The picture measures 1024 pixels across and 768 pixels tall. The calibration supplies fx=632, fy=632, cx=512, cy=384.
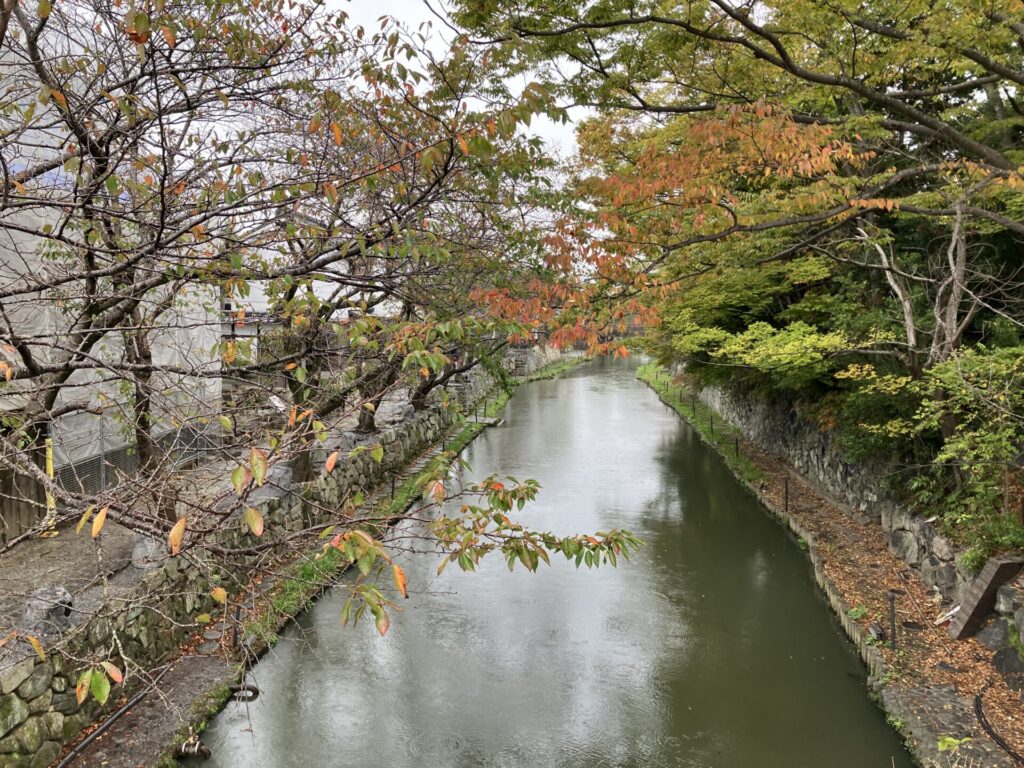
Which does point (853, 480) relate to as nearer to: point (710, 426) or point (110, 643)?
point (710, 426)

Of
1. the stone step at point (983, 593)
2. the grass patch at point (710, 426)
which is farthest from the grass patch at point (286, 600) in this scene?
the grass patch at point (710, 426)

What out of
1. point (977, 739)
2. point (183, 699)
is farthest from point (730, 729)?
point (183, 699)

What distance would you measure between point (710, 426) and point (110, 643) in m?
19.6

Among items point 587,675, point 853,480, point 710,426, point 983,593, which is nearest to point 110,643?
point 587,675

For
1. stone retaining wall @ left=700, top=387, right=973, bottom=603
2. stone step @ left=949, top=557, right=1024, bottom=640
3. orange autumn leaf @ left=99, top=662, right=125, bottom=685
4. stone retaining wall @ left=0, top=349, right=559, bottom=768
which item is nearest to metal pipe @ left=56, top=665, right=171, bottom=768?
stone retaining wall @ left=0, top=349, right=559, bottom=768

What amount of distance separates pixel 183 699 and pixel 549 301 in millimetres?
5893

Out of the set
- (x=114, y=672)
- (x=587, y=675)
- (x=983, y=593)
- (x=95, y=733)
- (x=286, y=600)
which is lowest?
(x=587, y=675)

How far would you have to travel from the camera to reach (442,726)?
689 centimetres

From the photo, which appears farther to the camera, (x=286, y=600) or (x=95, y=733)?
(x=286, y=600)

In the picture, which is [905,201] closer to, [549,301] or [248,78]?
[549,301]

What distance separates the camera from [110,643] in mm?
6340

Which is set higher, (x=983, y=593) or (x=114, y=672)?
(x=114, y=672)

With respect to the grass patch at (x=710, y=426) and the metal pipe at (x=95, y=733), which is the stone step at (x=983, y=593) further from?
the metal pipe at (x=95, y=733)

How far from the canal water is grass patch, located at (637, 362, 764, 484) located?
12.7ft
